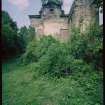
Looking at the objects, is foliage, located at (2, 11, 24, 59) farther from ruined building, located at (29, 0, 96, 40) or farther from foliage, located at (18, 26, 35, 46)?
ruined building, located at (29, 0, 96, 40)

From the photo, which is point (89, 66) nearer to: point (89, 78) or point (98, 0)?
point (89, 78)

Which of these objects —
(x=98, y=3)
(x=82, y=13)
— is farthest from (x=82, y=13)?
(x=98, y=3)

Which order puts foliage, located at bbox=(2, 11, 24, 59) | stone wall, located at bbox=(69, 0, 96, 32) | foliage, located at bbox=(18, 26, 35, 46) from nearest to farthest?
foliage, located at bbox=(2, 11, 24, 59)
foliage, located at bbox=(18, 26, 35, 46)
stone wall, located at bbox=(69, 0, 96, 32)

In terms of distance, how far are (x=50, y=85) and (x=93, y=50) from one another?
0.48m

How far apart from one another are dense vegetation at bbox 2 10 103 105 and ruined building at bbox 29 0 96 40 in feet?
0.18

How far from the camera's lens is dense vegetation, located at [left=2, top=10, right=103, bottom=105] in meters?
1.62

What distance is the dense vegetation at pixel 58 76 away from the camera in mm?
1625

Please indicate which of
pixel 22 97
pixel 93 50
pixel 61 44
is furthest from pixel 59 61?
pixel 22 97

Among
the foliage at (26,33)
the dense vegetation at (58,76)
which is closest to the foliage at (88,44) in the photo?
the dense vegetation at (58,76)

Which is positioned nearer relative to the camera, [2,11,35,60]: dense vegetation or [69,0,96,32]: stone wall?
[2,11,35,60]: dense vegetation

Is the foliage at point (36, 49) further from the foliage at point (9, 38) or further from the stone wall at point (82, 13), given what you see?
the stone wall at point (82, 13)

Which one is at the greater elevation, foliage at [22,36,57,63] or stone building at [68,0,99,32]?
stone building at [68,0,99,32]

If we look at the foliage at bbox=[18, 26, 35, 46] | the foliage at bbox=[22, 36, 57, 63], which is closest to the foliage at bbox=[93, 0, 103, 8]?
the foliage at bbox=[22, 36, 57, 63]

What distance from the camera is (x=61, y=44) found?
1.77 meters
